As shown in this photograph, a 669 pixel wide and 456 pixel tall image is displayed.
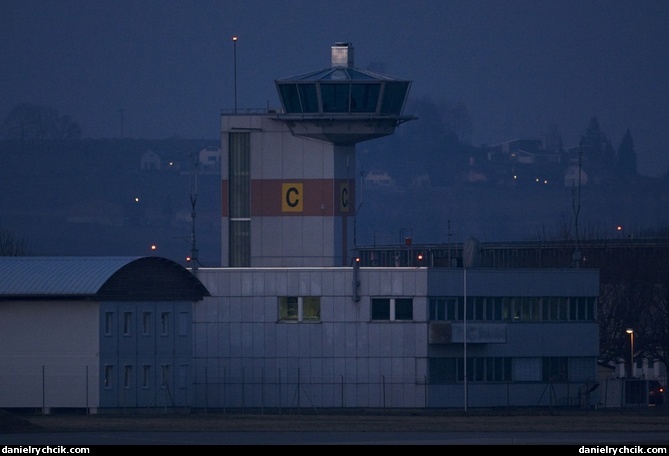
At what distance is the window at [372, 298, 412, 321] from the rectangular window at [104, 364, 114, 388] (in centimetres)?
1718

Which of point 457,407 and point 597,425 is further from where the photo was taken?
point 457,407

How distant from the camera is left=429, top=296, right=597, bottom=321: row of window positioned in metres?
81.1

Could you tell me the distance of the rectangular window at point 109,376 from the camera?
68375 millimetres

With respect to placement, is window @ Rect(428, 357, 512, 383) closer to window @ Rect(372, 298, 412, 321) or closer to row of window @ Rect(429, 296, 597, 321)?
row of window @ Rect(429, 296, 597, 321)

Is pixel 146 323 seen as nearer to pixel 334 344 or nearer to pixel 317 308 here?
pixel 317 308

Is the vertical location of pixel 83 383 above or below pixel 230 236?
below

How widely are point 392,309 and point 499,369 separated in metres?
6.75

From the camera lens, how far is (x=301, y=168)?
87.8 metres

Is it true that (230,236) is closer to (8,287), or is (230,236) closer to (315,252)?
(315,252)

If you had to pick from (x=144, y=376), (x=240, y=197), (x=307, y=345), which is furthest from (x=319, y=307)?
(x=144, y=376)

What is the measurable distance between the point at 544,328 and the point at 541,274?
2.96m
